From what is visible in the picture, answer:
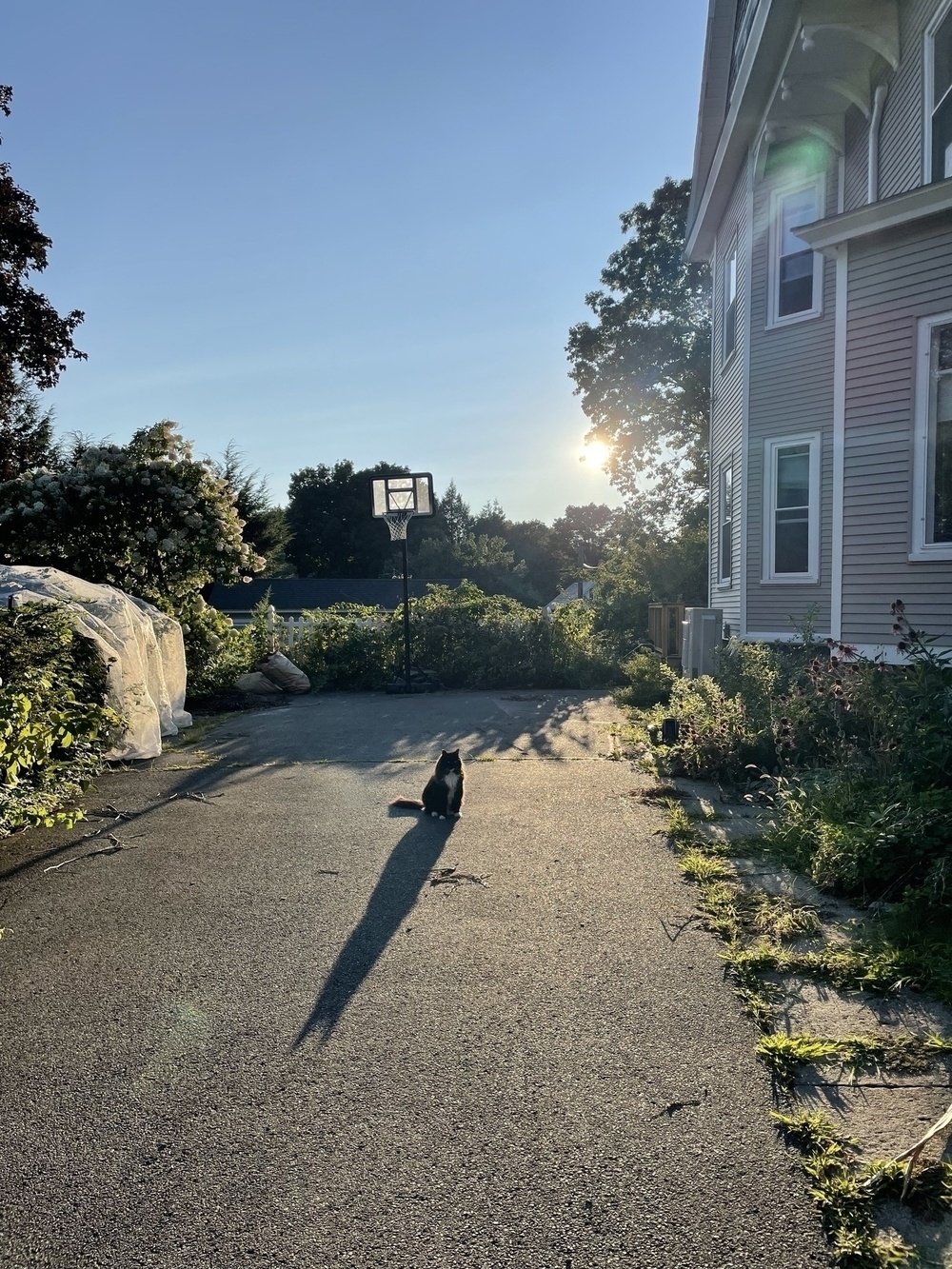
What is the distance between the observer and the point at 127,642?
8.28 meters

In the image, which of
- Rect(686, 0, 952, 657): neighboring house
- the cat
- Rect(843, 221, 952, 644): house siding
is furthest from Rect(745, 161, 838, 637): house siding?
the cat

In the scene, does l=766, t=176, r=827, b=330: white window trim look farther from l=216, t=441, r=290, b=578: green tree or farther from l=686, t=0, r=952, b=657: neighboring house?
l=216, t=441, r=290, b=578: green tree

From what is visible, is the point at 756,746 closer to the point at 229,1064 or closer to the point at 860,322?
the point at 860,322

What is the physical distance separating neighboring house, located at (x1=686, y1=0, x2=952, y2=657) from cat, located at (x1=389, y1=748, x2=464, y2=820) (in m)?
4.34

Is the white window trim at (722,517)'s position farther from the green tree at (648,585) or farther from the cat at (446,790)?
the cat at (446,790)

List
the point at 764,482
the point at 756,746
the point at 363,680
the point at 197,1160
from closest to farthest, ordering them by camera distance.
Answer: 1. the point at 197,1160
2. the point at 756,746
3. the point at 764,482
4. the point at 363,680

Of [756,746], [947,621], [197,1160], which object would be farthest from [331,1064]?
[947,621]

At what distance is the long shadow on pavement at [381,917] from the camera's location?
3191 millimetres

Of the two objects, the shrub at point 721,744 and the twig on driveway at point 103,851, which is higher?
the shrub at point 721,744

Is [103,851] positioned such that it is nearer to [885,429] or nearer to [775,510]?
[885,429]

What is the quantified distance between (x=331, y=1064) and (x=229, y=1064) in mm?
334

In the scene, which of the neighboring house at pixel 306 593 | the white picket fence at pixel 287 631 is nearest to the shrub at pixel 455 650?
the white picket fence at pixel 287 631

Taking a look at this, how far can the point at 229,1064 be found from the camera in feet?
9.19

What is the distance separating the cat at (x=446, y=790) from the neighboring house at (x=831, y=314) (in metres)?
4.34
